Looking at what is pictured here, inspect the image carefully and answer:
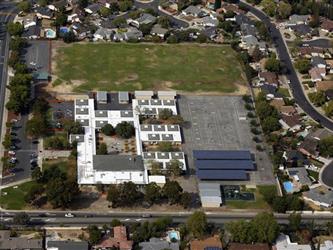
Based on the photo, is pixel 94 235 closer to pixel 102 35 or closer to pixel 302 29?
pixel 102 35

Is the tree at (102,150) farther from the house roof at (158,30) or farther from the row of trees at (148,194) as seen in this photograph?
the house roof at (158,30)

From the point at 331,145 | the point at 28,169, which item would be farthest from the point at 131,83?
the point at 331,145

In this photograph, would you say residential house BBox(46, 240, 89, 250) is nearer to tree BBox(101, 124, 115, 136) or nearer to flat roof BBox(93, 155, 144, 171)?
flat roof BBox(93, 155, 144, 171)

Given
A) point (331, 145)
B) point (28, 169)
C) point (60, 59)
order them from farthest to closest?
point (60, 59), point (331, 145), point (28, 169)

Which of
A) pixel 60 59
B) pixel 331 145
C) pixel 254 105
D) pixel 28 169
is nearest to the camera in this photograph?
pixel 28 169

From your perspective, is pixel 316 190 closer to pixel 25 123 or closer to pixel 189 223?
pixel 189 223

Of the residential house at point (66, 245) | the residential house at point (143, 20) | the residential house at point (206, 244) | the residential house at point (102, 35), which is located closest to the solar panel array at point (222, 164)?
the residential house at point (206, 244)

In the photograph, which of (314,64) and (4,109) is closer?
(4,109)
